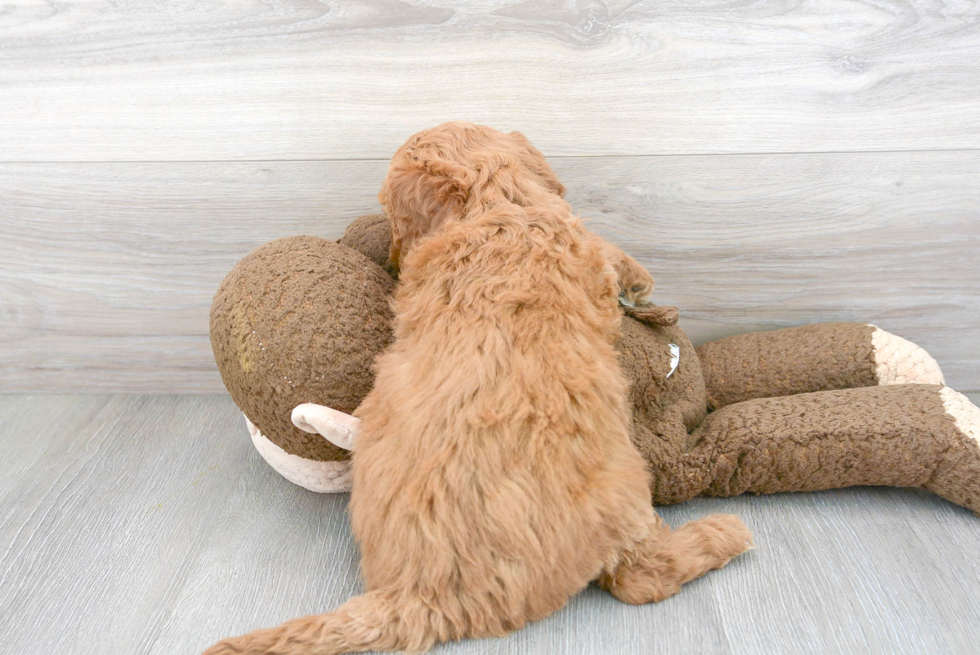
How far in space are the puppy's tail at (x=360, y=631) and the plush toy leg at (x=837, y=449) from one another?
1.71 ft

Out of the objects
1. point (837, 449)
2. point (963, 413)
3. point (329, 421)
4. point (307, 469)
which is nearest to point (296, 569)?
point (307, 469)

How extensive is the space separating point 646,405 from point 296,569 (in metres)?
0.68

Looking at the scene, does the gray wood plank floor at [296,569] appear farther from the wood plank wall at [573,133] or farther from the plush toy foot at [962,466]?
the wood plank wall at [573,133]

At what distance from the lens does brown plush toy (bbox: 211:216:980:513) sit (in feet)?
3.83

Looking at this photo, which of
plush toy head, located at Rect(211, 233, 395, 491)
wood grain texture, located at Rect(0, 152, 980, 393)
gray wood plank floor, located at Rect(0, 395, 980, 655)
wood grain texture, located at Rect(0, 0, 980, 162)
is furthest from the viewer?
wood grain texture, located at Rect(0, 152, 980, 393)

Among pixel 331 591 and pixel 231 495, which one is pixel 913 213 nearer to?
pixel 331 591

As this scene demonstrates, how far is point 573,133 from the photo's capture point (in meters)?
1.48

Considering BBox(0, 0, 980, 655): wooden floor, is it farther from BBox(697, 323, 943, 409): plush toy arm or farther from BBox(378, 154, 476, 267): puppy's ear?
BBox(378, 154, 476, 267): puppy's ear

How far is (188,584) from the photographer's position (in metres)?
1.19

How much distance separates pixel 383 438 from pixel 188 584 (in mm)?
479

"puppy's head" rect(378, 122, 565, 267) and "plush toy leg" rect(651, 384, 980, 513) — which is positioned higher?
"puppy's head" rect(378, 122, 565, 267)

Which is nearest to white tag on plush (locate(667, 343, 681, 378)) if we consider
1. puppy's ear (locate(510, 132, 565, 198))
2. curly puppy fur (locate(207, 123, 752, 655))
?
curly puppy fur (locate(207, 123, 752, 655))

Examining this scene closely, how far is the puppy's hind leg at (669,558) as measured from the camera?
1073 millimetres

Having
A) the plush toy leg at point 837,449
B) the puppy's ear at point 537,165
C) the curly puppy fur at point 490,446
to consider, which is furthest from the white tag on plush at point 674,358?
the puppy's ear at point 537,165
